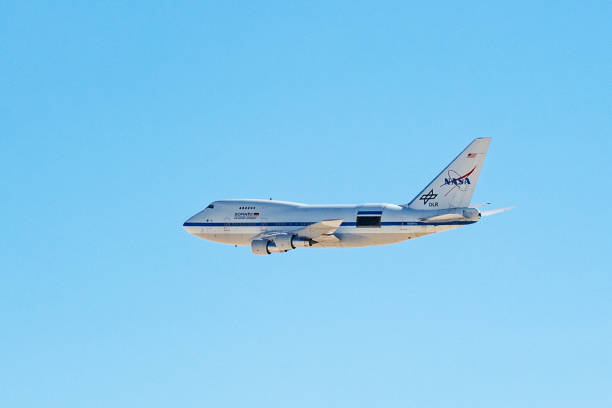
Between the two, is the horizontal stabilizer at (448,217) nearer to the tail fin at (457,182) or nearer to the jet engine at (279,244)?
the tail fin at (457,182)

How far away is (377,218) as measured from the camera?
108125 millimetres

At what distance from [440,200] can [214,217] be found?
22.2m

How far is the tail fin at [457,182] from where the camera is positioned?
106625 millimetres

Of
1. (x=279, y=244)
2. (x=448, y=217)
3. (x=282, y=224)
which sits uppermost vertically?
(x=282, y=224)

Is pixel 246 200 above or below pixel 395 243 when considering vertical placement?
above

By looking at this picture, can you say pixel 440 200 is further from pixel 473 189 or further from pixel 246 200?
pixel 246 200

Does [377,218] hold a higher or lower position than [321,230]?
higher

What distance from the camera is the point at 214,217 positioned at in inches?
4621

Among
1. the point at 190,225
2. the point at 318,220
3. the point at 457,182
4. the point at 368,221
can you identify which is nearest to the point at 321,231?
the point at 318,220

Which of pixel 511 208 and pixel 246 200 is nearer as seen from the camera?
pixel 511 208

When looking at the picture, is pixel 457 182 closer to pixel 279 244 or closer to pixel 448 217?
pixel 448 217

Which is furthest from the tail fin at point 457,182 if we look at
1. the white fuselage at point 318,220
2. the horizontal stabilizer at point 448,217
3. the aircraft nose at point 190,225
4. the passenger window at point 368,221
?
the aircraft nose at point 190,225

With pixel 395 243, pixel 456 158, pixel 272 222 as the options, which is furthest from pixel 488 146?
pixel 272 222

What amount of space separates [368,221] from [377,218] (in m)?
0.81
